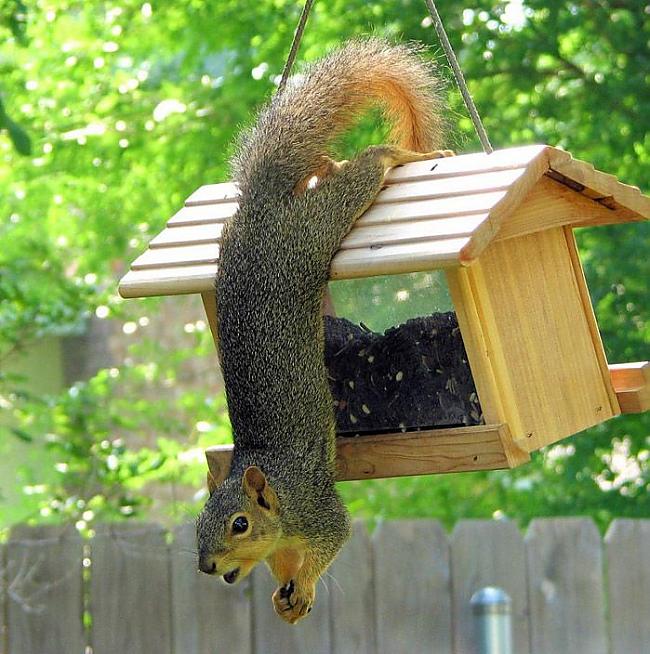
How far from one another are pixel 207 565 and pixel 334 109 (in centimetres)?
83

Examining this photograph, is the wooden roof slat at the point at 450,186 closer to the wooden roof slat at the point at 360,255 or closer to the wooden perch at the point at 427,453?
the wooden roof slat at the point at 360,255

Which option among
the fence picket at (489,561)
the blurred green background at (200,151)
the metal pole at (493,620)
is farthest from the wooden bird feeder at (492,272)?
the blurred green background at (200,151)

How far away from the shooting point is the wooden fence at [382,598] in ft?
11.5

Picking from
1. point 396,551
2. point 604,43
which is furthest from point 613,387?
point 604,43

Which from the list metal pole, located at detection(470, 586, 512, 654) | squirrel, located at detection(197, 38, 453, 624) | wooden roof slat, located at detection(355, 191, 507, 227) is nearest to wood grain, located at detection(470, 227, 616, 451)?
wooden roof slat, located at detection(355, 191, 507, 227)

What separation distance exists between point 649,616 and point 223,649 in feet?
4.17

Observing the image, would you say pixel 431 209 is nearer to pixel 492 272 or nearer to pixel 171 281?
pixel 492 272

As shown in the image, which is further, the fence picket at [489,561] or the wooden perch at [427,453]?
the fence picket at [489,561]

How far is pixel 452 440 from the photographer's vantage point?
193 cm

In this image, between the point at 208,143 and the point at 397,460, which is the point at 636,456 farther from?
the point at 397,460

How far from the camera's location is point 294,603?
2002 mm

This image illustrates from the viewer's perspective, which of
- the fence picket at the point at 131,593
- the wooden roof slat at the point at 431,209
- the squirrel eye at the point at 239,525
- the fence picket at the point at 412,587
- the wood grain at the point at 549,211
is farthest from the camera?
the fence picket at the point at 131,593

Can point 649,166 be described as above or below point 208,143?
below

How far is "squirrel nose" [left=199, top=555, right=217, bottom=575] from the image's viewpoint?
188 centimetres
